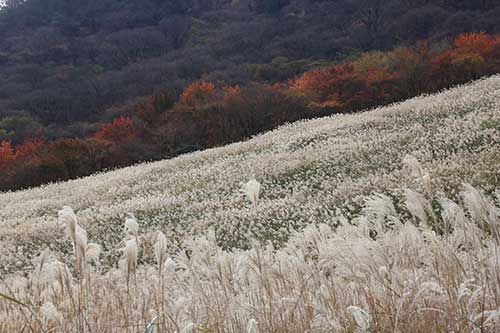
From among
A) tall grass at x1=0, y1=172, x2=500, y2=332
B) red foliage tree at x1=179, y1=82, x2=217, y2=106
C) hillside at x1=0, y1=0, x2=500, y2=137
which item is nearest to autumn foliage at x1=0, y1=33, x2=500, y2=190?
red foliage tree at x1=179, y1=82, x2=217, y2=106

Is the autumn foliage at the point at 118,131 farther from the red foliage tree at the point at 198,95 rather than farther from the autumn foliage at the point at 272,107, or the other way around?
the red foliage tree at the point at 198,95

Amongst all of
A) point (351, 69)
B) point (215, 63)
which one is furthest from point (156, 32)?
point (351, 69)

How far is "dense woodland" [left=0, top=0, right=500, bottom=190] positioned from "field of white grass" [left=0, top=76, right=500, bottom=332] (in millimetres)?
19112

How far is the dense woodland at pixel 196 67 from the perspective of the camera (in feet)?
151

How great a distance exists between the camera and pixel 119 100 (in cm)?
10012

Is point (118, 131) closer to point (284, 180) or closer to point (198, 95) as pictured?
point (198, 95)

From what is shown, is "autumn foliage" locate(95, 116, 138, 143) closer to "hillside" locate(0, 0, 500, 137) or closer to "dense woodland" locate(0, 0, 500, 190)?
"dense woodland" locate(0, 0, 500, 190)

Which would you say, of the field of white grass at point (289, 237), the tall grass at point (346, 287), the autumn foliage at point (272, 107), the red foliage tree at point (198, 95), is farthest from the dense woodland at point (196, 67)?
the tall grass at point (346, 287)

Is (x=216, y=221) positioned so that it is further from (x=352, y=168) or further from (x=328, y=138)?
(x=328, y=138)

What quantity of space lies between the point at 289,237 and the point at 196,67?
110 m

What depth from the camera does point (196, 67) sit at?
112500 mm

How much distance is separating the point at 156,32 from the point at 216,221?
15292 cm

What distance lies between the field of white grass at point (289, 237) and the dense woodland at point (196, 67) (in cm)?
1911

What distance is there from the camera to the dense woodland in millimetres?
45969
